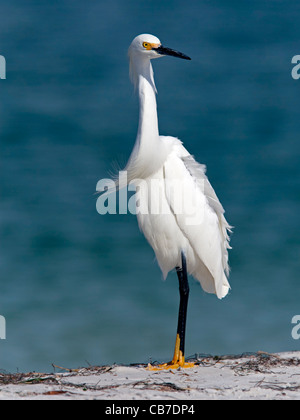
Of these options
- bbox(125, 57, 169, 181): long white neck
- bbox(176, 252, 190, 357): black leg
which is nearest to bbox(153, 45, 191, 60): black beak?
bbox(125, 57, 169, 181): long white neck

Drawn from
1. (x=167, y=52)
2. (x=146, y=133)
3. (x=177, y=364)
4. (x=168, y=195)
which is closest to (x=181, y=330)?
(x=177, y=364)

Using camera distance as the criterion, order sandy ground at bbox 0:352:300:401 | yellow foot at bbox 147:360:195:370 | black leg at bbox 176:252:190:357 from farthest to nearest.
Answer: black leg at bbox 176:252:190:357, yellow foot at bbox 147:360:195:370, sandy ground at bbox 0:352:300:401

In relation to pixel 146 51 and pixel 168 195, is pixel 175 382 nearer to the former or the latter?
pixel 168 195

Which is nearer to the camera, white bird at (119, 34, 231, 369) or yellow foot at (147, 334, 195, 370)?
yellow foot at (147, 334, 195, 370)

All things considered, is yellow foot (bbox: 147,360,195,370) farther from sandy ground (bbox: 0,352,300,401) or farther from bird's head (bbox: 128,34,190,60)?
bird's head (bbox: 128,34,190,60)

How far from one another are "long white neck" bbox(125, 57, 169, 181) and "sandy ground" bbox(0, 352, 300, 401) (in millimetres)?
1452

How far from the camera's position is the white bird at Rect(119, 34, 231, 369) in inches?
211

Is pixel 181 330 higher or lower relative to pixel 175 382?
higher

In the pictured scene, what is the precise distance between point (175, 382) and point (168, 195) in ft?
5.01

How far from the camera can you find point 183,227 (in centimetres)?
545

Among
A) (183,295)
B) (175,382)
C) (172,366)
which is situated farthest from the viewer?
(183,295)

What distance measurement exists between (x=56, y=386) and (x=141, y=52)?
2.52 m

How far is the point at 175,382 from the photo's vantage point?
4355mm

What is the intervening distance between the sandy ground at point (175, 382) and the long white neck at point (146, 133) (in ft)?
4.76
